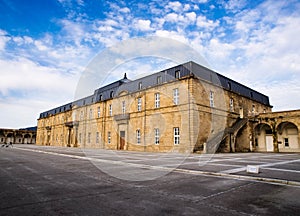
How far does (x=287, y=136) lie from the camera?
30.1 metres

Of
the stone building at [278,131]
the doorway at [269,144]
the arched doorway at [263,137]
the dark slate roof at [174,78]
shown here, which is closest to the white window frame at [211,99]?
the dark slate roof at [174,78]

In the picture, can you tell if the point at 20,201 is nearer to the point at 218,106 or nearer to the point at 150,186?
the point at 150,186

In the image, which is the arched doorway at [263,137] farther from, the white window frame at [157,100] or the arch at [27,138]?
the arch at [27,138]

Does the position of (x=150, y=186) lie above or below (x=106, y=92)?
below

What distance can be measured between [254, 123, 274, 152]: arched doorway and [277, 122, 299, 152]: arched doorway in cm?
138

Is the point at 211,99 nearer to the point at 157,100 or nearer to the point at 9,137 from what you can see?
the point at 157,100

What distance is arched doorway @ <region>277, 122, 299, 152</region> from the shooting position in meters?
29.2

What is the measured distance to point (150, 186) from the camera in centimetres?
613

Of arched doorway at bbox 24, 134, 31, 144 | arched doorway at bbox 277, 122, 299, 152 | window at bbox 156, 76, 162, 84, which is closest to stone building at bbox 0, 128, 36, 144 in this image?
arched doorway at bbox 24, 134, 31, 144

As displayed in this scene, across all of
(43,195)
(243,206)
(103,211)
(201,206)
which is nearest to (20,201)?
(43,195)

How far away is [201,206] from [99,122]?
119 ft

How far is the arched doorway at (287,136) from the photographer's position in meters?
29.2

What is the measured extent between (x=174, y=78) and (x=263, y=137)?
725 inches

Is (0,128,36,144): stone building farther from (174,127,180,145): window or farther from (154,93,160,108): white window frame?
(174,127,180,145): window
